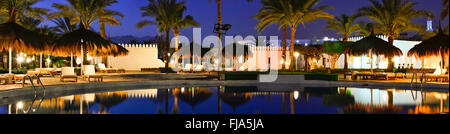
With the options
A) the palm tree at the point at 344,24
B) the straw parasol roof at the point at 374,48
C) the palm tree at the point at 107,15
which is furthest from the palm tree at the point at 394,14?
the palm tree at the point at 107,15

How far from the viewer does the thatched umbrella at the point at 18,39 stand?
11602mm

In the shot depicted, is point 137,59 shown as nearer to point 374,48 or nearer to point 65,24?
point 65,24

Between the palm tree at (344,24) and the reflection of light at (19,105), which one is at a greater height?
the palm tree at (344,24)

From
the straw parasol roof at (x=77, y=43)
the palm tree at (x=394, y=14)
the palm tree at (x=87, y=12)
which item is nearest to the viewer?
the straw parasol roof at (x=77, y=43)

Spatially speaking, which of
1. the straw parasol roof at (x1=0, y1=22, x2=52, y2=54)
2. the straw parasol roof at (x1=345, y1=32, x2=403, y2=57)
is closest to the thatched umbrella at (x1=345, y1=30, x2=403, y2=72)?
the straw parasol roof at (x1=345, y1=32, x2=403, y2=57)

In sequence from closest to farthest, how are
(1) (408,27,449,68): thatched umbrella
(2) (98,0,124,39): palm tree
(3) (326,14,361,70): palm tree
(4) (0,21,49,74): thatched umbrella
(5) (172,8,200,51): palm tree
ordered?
(1) (408,27,449,68): thatched umbrella → (4) (0,21,49,74): thatched umbrella → (2) (98,0,124,39): palm tree → (5) (172,8,200,51): palm tree → (3) (326,14,361,70): palm tree

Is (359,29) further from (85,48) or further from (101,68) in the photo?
(85,48)

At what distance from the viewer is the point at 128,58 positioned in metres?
29.3

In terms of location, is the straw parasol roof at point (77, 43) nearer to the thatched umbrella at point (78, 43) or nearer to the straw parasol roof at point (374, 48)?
the thatched umbrella at point (78, 43)

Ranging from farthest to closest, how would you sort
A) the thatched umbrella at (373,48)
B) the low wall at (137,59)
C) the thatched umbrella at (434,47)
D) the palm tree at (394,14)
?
the low wall at (137,59) → the palm tree at (394,14) → the thatched umbrella at (373,48) → the thatched umbrella at (434,47)

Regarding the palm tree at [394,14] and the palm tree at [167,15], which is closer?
the palm tree at [394,14]

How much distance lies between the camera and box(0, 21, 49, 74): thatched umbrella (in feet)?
38.1

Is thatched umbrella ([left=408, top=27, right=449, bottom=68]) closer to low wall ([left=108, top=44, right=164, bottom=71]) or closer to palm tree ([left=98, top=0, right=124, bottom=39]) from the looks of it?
palm tree ([left=98, top=0, right=124, bottom=39])

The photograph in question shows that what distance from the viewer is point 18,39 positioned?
38.8 ft
